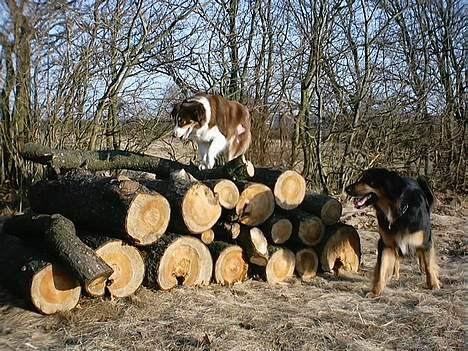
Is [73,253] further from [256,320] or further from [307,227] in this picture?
[307,227]

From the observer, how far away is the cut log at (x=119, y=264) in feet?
14.6

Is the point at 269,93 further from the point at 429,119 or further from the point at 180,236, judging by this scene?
the point at 180,236

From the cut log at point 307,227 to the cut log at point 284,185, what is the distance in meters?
0.13

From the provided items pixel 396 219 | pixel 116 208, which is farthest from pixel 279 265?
pixel 116 208

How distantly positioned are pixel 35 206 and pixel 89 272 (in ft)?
6.95

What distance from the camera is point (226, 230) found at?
5328 millimetres

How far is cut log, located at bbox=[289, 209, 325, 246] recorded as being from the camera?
5.62m


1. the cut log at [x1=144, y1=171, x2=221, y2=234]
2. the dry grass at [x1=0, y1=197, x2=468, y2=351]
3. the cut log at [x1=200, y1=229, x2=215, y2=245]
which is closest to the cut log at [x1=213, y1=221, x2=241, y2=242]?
the cut log at [x1=200, y1=229, x2=215, y2=245]

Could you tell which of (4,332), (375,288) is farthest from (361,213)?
(4,332)

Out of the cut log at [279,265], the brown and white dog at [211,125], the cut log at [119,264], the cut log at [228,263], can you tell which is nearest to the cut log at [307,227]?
the cut log at [279,265]

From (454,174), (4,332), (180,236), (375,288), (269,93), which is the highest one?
(269,93)

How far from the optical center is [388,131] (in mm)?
10773

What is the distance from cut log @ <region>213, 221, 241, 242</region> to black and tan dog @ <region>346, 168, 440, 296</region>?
48.5 inches

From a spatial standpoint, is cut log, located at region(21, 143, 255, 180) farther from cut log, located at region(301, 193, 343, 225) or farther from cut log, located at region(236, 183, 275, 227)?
cut log, located at region(301, 193, 343, 225)
